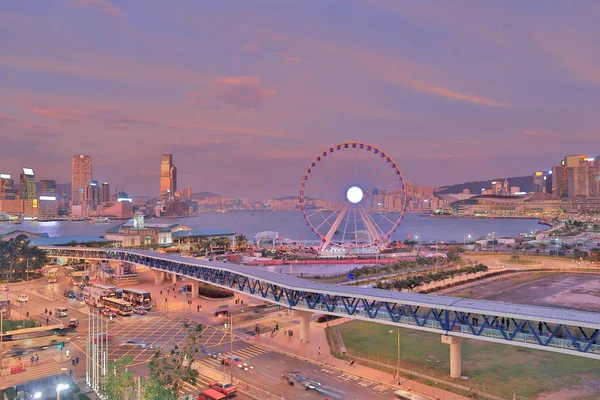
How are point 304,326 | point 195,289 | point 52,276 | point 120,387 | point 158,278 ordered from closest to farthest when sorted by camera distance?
point 120,387 < point 304,326 < point 195,289 < point 158,278 < point 52,276

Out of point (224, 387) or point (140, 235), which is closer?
point (224, 387)

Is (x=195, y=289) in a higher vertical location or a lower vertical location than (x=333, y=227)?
lower

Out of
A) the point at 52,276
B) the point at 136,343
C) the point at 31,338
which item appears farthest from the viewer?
the point at 52,276

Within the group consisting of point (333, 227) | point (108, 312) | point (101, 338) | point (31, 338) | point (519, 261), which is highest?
point (333, 227)

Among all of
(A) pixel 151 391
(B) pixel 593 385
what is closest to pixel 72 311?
(A) pixel 151 391

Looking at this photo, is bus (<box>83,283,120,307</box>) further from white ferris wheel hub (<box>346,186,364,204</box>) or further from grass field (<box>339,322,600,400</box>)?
white ferris wheel hub (<box>346,186,364,204</box>)

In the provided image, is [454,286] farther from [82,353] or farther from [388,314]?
[82,353]

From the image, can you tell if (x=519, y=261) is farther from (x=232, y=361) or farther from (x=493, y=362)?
(x=232, y=361)

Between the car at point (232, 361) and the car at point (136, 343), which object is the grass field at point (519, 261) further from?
the car at point (136, 343)

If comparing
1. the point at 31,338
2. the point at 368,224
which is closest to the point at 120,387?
the point at 31,338
